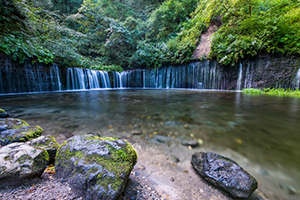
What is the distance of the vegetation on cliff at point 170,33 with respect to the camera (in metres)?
7.53

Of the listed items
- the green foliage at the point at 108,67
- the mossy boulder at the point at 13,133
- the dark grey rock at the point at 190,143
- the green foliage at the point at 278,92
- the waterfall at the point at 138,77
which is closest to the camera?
the mossy boulder at the point at 13,133

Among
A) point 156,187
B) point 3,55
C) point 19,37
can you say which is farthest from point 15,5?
point 156,187

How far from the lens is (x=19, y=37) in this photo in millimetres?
7938

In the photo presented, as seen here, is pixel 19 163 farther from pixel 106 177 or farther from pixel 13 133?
pixel 13 133

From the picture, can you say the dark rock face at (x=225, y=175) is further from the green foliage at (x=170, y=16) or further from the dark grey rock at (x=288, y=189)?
the green foliage at (x=170, y=16)

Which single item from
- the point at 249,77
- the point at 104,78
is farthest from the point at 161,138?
the point at 104,78

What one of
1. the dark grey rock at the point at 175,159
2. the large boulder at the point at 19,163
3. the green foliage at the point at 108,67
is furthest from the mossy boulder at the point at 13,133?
the green foliage at the point at 108,67

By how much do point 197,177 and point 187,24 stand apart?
15537mm

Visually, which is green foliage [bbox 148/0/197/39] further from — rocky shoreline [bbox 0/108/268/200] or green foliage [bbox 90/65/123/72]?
rocky shoreline [bbox 0/108/268/200]

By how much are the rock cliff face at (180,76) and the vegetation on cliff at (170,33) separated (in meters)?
0.61

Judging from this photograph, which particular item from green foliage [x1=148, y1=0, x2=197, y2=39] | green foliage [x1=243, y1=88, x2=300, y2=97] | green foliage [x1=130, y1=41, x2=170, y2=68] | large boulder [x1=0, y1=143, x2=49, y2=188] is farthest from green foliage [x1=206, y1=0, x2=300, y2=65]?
large boulder [x1=0, y1=143, x2=49, y2=188]

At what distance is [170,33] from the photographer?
49.0 ft

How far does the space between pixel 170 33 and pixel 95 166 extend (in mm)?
16698

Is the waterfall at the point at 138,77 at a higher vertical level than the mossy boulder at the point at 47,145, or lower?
higher
